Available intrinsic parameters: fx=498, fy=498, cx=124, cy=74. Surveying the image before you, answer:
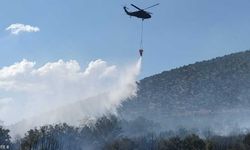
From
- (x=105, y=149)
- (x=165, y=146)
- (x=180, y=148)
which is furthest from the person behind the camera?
(x=105, y=149)

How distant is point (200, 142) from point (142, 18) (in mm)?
61472

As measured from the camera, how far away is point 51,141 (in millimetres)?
162125

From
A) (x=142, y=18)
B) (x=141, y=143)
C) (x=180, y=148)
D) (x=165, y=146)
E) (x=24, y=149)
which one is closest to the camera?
(x=142, y=18)

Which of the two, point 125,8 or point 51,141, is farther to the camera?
point 51,141

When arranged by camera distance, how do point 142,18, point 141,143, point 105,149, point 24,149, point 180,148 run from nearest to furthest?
1. point 142,18
2. point 24,149
3. point 180,148
4. point 105,149
5. point 141,143

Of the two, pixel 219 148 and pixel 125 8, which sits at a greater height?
pixel 125 8

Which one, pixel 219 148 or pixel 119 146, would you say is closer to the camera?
pixel 219 148

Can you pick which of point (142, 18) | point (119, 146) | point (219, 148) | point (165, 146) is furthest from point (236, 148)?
point (142, 18)

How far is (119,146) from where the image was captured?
6270 inches

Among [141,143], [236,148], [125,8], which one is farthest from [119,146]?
[125,8]

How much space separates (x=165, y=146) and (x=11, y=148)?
198ft

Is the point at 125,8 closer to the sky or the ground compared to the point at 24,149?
closer to the sky

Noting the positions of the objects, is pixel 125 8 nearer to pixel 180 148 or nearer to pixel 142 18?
pixel 142 18

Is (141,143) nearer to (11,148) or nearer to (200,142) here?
(11,148)
